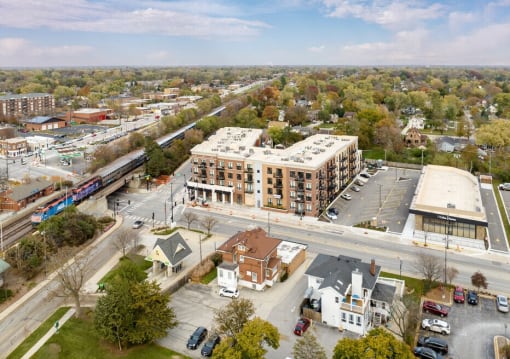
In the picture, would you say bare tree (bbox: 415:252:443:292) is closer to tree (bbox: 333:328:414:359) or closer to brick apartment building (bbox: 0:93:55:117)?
tree (bbox: 333:328:414:359)

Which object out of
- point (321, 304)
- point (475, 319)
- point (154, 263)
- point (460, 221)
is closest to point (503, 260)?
point (460, 221)

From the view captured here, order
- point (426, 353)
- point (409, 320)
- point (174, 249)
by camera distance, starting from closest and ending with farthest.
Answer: point (426, 353), point (409, 320), point (174, 249)

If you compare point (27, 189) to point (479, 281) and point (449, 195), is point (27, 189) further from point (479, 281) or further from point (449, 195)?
point (449, 195)

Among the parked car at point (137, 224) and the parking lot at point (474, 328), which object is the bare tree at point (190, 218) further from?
the parking lot at point (474, 328)

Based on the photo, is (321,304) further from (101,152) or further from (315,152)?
(101,152)

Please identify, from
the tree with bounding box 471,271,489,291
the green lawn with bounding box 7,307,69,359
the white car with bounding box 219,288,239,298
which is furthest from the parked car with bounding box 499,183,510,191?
the green lawn with bounding box 7,307,69,359

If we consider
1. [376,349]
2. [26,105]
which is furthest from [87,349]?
[26,105]
